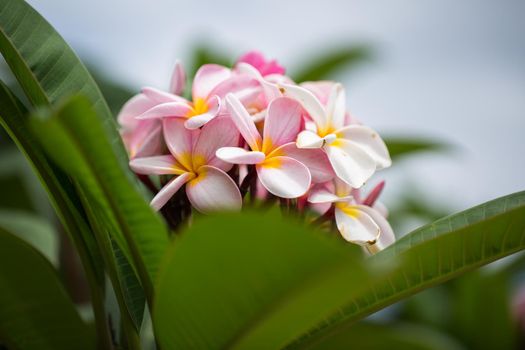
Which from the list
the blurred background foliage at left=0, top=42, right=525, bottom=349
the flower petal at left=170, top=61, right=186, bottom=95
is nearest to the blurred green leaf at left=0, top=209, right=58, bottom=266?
the blurred background foliage at left=0, top=42, right=525, bottom=349

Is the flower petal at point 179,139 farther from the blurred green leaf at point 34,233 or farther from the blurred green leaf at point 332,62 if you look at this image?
the blurred green leaf at point 332,62

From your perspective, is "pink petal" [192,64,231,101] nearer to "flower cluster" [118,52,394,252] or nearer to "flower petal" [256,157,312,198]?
"flower cluster" [118,52,394,252]

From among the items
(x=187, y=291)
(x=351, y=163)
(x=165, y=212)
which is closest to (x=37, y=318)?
(x=165, y=212)

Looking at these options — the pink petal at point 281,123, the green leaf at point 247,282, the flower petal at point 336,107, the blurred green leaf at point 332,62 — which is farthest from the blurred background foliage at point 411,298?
the green leaf at point 247,282

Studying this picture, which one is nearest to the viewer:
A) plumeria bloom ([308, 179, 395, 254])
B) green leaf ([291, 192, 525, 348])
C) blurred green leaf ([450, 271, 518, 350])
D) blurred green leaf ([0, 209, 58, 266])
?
green leaf ([291, 192, 525, 348])

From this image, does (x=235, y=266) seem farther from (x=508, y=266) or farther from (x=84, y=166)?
(x=508, y=266)

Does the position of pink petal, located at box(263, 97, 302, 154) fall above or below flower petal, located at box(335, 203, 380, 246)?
above
